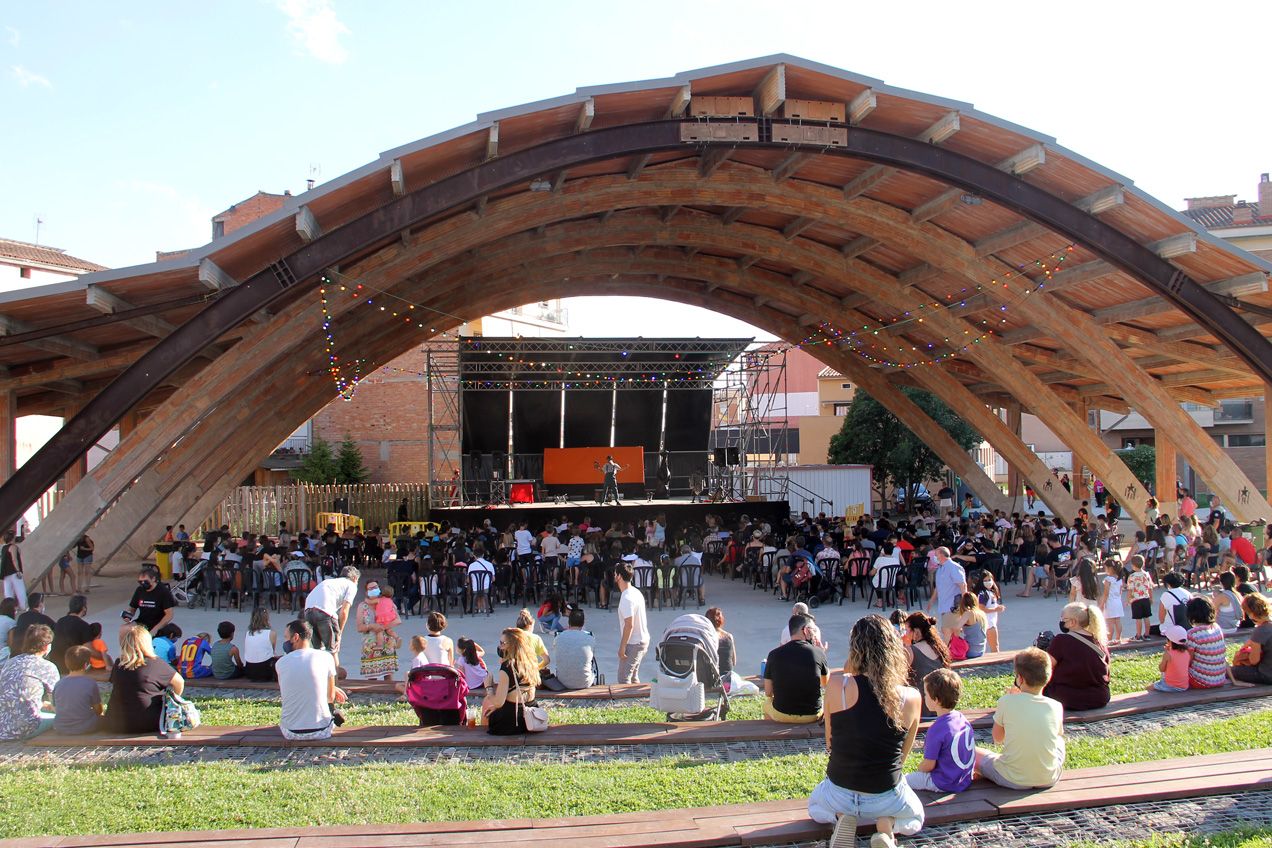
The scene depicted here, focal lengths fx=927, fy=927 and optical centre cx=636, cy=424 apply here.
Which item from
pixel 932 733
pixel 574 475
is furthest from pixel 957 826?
pixel 574 475

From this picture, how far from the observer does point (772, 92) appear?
41.8 feet

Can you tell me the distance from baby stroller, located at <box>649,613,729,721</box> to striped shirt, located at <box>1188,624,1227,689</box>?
3.23 m

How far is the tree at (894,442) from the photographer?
106 ft

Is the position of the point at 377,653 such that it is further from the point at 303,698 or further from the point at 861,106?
the point at 861,106

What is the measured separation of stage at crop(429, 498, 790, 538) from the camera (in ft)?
71.2

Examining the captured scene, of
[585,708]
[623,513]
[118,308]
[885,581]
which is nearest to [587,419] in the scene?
[623,513]

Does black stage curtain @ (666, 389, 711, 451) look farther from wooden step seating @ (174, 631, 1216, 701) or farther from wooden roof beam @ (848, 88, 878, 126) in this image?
wooden step seating @ (174, 631, 1216, 701)

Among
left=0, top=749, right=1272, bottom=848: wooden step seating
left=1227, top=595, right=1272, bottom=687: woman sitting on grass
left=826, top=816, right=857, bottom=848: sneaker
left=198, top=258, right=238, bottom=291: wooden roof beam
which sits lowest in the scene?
left=0, top=749, right=1272, bottom=848: wooden step seating

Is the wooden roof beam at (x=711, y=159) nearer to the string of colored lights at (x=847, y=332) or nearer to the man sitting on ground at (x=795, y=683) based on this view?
the string of colored lights at (x=847, y=332)

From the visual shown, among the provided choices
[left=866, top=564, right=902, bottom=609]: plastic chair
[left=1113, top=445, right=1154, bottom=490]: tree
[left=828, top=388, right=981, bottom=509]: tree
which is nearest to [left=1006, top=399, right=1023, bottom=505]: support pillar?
[left=828, top=388, right=981, bottom=509]: tree

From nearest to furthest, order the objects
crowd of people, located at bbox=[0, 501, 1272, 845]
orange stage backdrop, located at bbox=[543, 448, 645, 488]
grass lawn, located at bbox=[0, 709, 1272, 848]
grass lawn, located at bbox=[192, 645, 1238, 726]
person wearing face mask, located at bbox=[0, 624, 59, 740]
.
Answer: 1. crowd of people, located at bbox=[0, 501, 1272, 845]
2. grass lawn, located at bbox=[0, 709, 1272, 848]
3. person wearing face mask, located at bbox=[0, 624, 59, 740]
4. grass lawn, located at bbox=[192, 645, 1238, 726]
5. orange stage backdrop, located at bbox=[543, 448, 645, 488]

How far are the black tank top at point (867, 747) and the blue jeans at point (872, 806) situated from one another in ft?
0.09

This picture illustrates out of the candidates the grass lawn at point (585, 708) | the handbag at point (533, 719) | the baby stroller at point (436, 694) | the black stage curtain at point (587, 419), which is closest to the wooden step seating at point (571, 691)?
the grass lawn at point (585, 708)

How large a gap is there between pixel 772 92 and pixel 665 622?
739 cm
